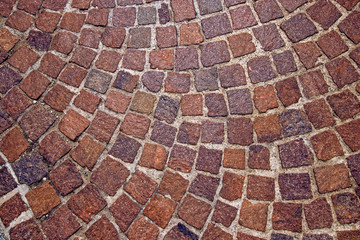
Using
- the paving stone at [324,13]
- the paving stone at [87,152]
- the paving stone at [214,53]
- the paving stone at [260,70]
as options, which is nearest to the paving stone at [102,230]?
the paving stone at [87,152]

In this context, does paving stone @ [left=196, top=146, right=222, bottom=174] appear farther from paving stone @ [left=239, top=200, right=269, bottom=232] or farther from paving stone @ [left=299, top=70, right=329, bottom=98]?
paving stone @ [left=299, top=70, right=329, bottom=98]

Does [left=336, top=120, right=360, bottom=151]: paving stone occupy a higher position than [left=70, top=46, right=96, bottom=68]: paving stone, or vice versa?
[left=70, top=46, right=96, bottom=68]: paving stone

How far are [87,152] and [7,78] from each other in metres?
0.92

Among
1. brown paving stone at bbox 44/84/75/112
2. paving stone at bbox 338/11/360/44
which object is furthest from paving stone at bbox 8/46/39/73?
paving stone at bbox 338/11/360/44

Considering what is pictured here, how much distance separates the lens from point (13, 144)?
2430 mm

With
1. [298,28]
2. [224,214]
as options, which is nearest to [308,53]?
[298,28]

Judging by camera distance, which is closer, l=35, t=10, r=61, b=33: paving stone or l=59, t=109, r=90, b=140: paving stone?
l=59, t=109, r=90, b=140: paving stone

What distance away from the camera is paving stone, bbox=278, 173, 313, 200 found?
7.44 feet

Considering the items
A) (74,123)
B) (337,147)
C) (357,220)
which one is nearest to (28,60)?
(74,123)

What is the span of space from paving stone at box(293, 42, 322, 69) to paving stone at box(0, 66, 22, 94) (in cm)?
226

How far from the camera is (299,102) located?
7.95 feet

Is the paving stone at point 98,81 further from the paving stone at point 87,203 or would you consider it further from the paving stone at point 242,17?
the paving stone at point 242,17

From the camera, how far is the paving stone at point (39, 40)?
2.64 m

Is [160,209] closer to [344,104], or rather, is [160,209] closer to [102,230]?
[102,230]
